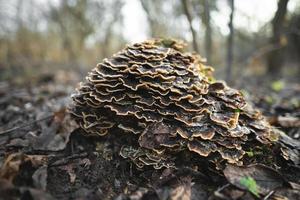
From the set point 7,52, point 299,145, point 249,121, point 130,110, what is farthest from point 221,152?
point 7,52

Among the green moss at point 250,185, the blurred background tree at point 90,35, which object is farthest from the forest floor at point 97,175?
the blurred background tree at point 90,35

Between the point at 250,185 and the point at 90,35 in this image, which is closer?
the point at 250,185

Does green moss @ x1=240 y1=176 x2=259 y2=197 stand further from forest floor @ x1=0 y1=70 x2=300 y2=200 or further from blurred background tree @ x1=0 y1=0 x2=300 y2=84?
blurred background tree @ x1=0 y1=0 x2=300 y2=84

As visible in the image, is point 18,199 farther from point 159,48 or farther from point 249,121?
point 249,121

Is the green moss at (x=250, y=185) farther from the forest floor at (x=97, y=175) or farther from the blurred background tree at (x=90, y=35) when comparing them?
the blurred background tree at (x=90, y=35)

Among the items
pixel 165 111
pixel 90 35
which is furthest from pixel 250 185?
pixel 90 35

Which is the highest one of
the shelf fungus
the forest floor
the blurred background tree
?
the blurred background tree

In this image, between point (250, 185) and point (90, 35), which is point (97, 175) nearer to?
point (250, 185)

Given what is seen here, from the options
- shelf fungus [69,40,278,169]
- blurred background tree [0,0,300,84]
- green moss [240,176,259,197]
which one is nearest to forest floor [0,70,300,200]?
green moss [240,176,259,197]
